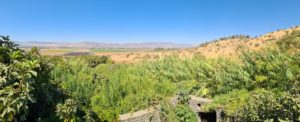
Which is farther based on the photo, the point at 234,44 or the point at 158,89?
the point at 234,44

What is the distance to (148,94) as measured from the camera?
43.3ft

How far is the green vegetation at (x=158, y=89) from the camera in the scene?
26.3 feet

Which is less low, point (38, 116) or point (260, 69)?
point (260, 69)

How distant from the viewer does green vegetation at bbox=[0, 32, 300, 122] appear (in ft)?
26.3

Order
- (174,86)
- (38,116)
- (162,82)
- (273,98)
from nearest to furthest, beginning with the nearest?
1. (273,98)
2. (38,116)
3. (174,86)
4. (162,82)

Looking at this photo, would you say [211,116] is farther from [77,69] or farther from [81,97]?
[77,69]

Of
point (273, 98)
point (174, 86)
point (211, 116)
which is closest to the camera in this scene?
point (273, 98)

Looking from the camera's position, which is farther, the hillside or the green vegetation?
the hillside

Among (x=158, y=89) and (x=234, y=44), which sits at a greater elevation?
(x=234, y=44)

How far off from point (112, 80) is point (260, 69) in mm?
7069

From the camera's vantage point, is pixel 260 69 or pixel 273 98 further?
pixel 260 69

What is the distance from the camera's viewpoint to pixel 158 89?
14.1 metres

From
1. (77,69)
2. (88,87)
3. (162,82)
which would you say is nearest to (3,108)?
(88,87)

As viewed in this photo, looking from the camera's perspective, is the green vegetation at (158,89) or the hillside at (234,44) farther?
the hillside at (234,44)
